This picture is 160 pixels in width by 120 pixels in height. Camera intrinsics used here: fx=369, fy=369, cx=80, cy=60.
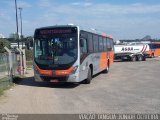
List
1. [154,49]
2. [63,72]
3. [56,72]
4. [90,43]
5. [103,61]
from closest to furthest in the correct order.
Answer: [63,72] → [56,72] → [90,43] → [103,61] → [154,49]

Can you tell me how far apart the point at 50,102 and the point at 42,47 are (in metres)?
5.57

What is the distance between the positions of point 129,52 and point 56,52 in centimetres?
3113

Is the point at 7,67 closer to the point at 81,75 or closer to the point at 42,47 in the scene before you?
the point at 42,47

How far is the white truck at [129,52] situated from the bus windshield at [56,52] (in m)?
29.6

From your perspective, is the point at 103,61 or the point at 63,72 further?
the point at 103,61

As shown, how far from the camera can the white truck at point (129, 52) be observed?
4706 cm

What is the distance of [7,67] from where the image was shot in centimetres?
1864

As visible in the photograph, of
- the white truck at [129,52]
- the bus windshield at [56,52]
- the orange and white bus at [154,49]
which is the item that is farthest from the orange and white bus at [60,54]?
the orange and white bus at [154,49]

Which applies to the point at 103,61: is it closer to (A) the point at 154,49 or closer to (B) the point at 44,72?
(B) the point at 44,72

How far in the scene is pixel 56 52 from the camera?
677 inches

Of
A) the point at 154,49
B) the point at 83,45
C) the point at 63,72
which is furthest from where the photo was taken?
the point at 154,49

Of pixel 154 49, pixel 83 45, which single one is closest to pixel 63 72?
pixel 83 45

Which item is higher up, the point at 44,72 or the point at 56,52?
the point at 56,52

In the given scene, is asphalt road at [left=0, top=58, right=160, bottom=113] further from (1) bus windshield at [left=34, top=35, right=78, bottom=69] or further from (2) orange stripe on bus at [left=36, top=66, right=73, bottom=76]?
(1) bus windshield at [left=34, top=35, right=78, bottom=69]
